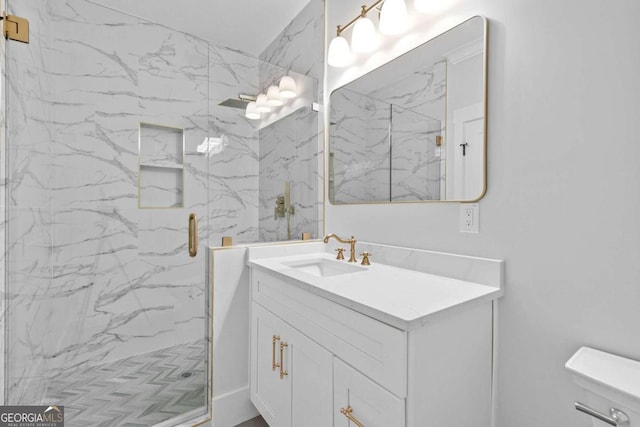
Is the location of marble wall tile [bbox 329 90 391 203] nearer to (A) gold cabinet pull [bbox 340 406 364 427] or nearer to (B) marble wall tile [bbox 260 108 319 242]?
(B) marble wall tile [bbox 260 108 319 242]

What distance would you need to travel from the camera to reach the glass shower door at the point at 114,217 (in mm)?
1578

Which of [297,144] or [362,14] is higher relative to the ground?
[362,14]

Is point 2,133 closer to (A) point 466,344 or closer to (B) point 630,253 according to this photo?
(A) point 466,344

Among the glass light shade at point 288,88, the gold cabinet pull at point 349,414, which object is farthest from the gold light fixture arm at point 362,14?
the gold cabinet pull at point 349,414

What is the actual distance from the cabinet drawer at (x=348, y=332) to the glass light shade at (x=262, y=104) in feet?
3.43

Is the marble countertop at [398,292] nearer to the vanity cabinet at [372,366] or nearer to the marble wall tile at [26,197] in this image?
the vanity cabinet at [372,366]

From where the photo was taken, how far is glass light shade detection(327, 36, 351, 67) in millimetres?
1802

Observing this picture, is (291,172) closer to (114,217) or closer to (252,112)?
(252,112)

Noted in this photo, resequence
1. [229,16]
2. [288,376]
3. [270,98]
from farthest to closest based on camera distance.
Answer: [229,16], [270,98], [288,376]

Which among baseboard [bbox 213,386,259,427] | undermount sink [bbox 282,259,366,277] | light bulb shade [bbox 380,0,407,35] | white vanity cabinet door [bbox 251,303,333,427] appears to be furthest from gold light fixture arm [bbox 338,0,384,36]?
baseboard [bbox 213,386,259,427]

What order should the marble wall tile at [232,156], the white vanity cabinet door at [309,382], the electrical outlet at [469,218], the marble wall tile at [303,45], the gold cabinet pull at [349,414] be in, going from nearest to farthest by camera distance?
the gold cabinet pull at [349,414] → the white vanity cabinet door at [309,382] → the electrical outlet at [469,218] → the marble wall tile at [232,156] → the marble wall tile at [303,45]

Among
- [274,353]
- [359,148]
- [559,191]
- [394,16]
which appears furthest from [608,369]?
[394,16]

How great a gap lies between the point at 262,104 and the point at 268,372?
150 cm

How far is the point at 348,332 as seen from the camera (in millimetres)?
963
